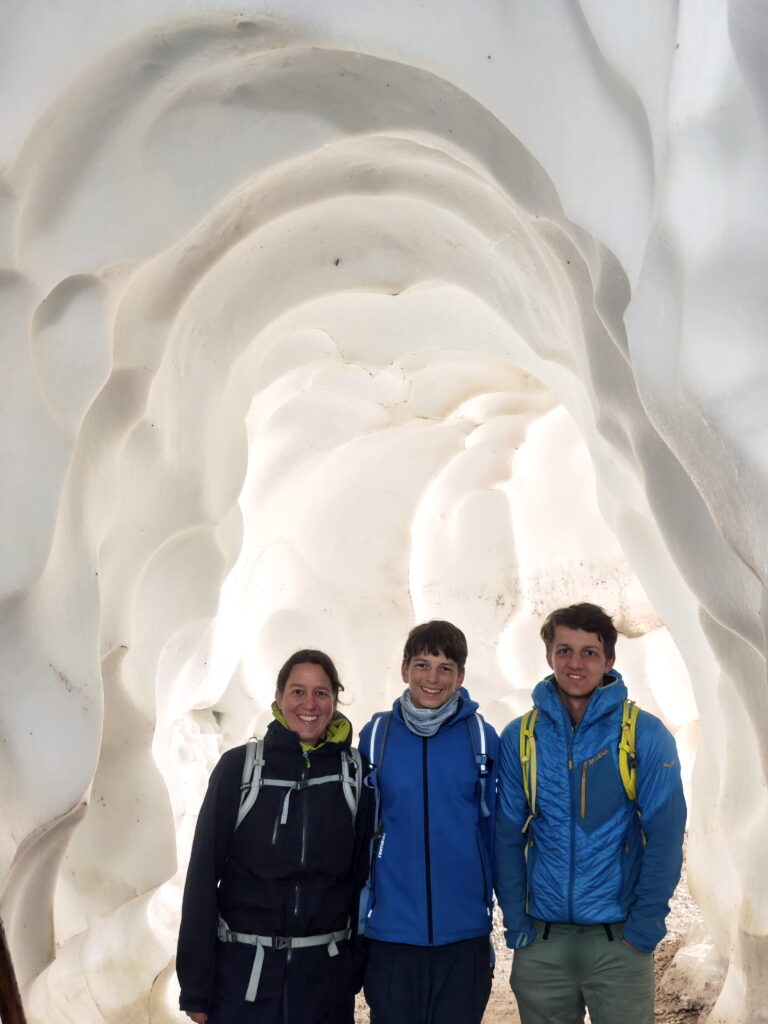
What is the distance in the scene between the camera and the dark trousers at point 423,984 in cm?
233

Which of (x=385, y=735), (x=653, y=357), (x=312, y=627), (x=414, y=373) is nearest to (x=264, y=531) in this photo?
(x=312, y=627)

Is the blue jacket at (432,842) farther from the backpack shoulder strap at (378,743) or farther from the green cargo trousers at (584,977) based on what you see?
the green cargo trousers at (584,977)

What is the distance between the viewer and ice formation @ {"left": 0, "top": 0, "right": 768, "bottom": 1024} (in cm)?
200

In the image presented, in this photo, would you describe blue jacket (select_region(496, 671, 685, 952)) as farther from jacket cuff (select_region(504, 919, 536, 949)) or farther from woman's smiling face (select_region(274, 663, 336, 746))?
woman's smiling face (select_region(274, 663, 336, 746))

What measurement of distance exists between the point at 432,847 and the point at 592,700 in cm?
48

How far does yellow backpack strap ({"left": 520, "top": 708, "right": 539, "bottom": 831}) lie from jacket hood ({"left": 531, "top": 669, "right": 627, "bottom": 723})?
4 centimetres

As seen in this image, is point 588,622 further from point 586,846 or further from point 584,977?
point 584,977

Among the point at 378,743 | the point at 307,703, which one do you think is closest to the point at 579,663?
the point at 378,743

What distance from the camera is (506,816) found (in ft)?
7.85

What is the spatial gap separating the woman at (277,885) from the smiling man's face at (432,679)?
8.5 inches

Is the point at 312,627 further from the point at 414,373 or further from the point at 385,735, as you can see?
the point at 385,735

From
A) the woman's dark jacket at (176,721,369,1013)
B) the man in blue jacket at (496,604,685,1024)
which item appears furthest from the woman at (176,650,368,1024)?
the man in blue jacket at (496,604,685,1024)

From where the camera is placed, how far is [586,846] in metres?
2.37

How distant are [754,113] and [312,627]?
200 inches
